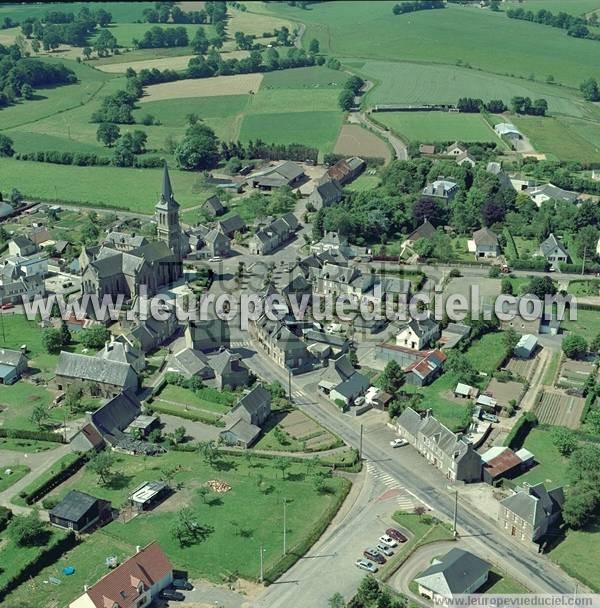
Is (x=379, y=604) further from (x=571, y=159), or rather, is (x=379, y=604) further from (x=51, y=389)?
(x=571, y=159)

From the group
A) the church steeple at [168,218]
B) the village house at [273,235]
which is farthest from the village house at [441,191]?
the church steeple at [168,218]

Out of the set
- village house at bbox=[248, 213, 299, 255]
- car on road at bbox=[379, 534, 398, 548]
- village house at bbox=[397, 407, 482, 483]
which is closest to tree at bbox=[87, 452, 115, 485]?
car on road at bbox=[379, 534, 398, 548]

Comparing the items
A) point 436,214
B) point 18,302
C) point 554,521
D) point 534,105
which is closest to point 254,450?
point 554,521

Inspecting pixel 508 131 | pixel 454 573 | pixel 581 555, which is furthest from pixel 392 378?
pixel 508 131

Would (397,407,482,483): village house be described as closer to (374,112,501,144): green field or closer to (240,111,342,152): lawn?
(240,111,342,152): lawn

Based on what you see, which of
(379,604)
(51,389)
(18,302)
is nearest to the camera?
(379,604)

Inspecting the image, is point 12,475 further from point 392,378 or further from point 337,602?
point 392,378
